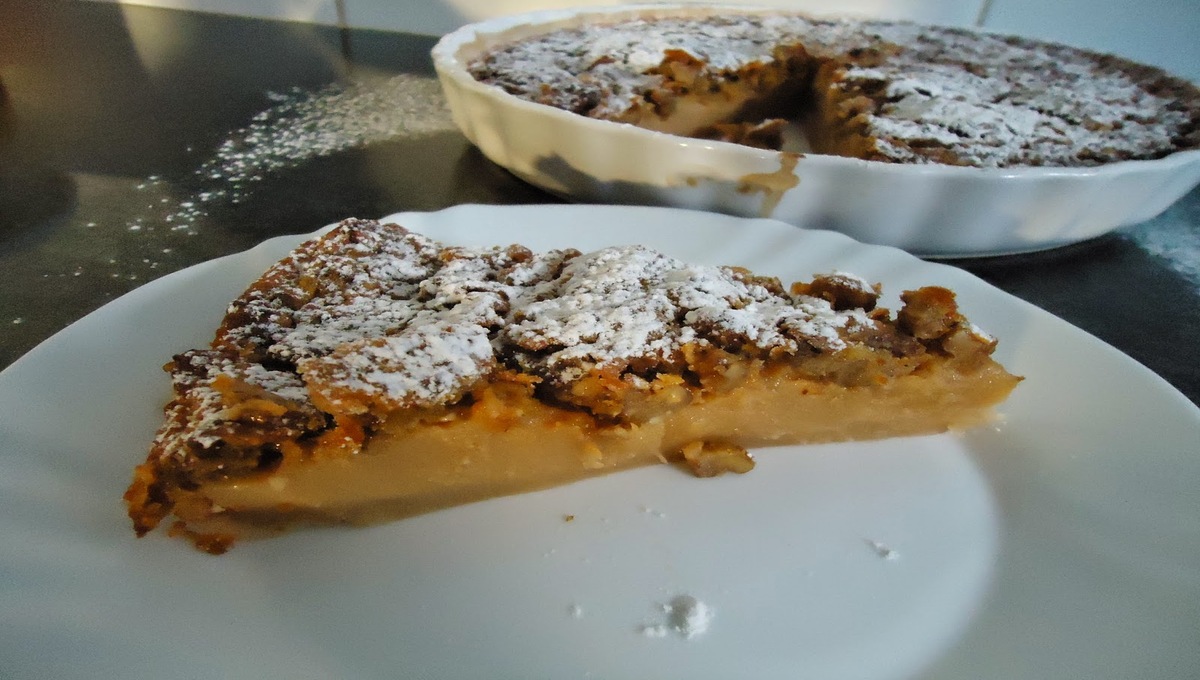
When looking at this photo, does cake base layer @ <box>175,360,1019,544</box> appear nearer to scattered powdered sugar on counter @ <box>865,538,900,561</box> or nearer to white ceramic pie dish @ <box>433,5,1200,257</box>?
scattered powdered sugar on counter @ <box>865,538,900,561</box>

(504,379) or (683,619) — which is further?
(504,379)

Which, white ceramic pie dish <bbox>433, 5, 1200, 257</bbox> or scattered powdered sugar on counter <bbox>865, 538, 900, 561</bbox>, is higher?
white ceramic pie dish <bbox>433, 5, 1200, 257</bbox>

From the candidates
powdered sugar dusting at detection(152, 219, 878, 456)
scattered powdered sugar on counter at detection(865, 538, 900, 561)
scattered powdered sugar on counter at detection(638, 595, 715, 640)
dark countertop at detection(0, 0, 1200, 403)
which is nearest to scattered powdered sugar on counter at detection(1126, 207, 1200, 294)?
dark countertop at detection(0, 0, 1200, 403)

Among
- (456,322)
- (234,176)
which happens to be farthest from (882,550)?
(234,176)

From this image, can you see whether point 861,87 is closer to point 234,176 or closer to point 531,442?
point 531,442

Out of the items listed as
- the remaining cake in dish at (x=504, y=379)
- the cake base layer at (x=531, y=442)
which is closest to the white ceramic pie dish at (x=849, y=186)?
the remaining cake in dish at (x=504, y=379)

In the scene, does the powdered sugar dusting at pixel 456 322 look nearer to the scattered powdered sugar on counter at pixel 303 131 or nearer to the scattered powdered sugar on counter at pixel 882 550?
the scattered powdered sugar on counter at pixel 882 550

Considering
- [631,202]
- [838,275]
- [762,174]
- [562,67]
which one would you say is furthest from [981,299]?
[562,67]
